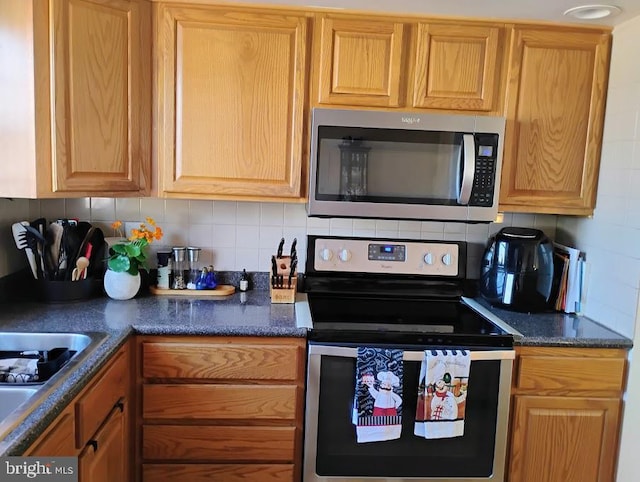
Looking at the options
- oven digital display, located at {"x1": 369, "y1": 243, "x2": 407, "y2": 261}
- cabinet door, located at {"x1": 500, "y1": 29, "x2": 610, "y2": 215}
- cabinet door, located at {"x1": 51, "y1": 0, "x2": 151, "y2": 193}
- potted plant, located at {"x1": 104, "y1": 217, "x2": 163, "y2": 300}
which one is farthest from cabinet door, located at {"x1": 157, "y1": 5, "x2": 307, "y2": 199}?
cabinet door, located at {"x1": 500, "y1": 29, "x2": 610, "y2": 215}

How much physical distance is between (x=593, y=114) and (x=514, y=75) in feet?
1.16

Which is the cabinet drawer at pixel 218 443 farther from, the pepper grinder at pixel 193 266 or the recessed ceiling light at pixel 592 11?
the recessed ceiling light at pixel 592 11

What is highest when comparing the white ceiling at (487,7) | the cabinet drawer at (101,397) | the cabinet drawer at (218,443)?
the white ceiling at (487,7)

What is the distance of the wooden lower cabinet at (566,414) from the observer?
1.90 metres

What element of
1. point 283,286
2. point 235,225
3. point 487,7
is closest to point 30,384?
point 283,286

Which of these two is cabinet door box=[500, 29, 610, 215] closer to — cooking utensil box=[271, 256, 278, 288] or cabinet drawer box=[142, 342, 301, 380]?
cooking utensil box=[271, 256, 278, 288]

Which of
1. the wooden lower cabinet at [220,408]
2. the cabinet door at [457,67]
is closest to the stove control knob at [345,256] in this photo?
the wooden lower cabinet at [220,408]

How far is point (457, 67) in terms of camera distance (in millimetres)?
2020

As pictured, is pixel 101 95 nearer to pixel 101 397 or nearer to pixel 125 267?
pixel 125 267

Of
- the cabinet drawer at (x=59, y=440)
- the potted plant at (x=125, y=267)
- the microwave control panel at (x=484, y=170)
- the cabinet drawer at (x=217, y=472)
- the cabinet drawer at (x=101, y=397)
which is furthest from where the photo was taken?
the potted plant at (x=125, y=267)

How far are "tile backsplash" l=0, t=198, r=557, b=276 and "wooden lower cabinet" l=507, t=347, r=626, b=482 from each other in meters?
0.74

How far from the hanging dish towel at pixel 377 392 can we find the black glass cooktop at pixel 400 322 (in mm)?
61

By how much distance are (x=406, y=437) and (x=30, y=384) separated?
120 cm

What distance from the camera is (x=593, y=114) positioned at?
2.07 m
